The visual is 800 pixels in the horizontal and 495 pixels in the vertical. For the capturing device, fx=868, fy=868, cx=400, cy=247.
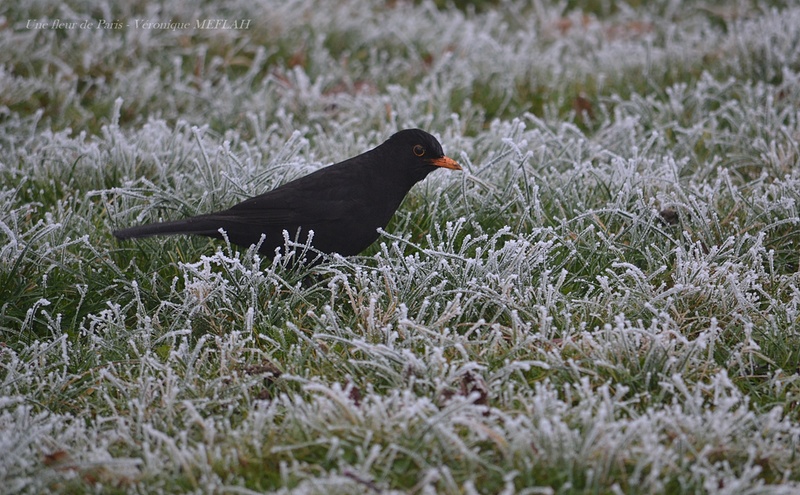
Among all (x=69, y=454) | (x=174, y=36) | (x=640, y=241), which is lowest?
(x=69, y=454)

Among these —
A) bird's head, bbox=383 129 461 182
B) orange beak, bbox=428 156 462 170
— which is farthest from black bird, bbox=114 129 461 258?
orange beak, bbox=428 156 462 170

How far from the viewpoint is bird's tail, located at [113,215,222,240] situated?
12.4ft

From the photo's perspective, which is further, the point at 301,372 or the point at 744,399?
the point at 301,372

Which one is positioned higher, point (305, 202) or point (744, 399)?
point (305, 202)

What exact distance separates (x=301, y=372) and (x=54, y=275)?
Result: 1.49m

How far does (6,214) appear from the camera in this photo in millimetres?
4340

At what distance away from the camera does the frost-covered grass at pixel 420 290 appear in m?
2.81

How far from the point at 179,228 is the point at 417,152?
1.24m

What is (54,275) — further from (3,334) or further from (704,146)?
(704,146)

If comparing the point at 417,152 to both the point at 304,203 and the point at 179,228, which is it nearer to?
the point at 304,203

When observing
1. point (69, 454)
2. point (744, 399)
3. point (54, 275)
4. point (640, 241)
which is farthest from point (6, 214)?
point (744, 399)

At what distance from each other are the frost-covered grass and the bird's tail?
0.22m

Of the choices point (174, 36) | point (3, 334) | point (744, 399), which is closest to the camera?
point (744, 399)

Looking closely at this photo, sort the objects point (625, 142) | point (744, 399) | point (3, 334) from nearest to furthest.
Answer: point (744, 399), point (3, 334), point (625, 142)
